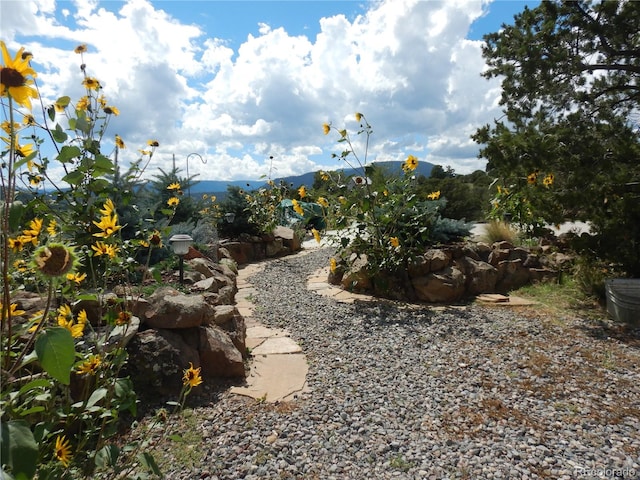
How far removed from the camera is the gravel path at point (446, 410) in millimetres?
1697

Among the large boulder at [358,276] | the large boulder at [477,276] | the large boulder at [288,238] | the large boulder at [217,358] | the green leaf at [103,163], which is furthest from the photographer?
the large boulder at [288,238]

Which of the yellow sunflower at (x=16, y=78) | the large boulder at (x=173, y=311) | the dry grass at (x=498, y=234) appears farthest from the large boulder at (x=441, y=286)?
the yellow sunflower at (x=16, y=78)

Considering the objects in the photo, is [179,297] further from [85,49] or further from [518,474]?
[518,474]

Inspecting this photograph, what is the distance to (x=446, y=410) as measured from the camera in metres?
2.14

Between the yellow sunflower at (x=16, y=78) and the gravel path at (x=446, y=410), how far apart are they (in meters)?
1.54

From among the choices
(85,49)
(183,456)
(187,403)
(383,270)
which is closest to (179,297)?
(187,403)

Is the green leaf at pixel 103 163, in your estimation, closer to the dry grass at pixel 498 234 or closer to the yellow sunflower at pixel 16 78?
the yellow sunflower at pixel 16 78

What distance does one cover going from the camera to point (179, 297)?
2623mm

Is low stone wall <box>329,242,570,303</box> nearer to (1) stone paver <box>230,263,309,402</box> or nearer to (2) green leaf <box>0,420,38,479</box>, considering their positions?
(1) stone paver <box>230,263,309,402</box>

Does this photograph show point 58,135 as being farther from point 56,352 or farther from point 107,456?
point 107,456

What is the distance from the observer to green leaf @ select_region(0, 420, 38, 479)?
2.18ft

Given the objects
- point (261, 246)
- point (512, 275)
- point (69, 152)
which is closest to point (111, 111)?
point (69, 152)

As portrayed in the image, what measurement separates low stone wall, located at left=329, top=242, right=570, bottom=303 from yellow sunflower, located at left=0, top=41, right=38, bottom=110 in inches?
153

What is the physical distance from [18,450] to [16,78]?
65 centimetres
